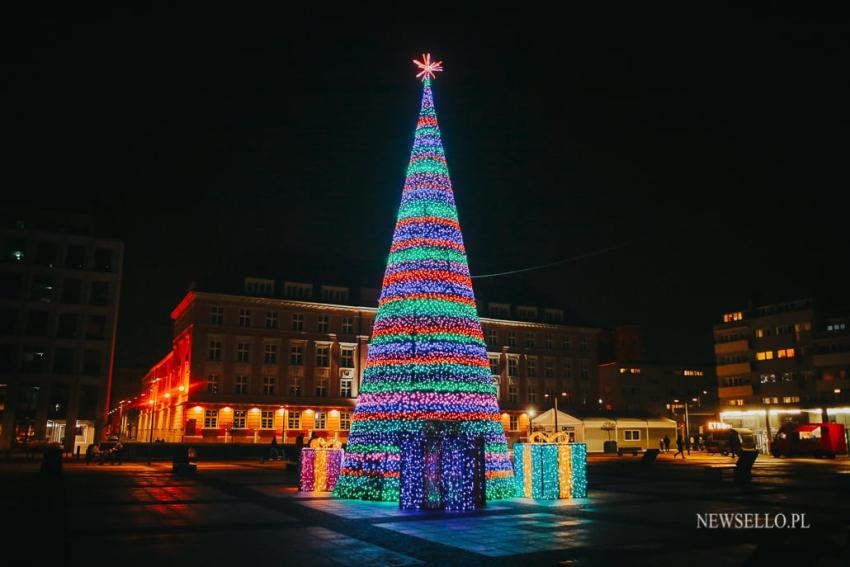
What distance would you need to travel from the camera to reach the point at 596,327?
77.2 m

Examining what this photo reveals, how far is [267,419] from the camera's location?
5875 cm

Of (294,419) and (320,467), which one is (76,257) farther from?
(320,467)

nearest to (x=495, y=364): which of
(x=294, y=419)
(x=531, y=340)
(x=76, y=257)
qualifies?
(x=531, y=340)

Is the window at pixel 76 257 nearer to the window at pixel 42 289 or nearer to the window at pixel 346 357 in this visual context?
the window at pixel 42 289

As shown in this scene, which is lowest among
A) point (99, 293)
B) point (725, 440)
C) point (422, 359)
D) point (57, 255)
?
point (725, 440)

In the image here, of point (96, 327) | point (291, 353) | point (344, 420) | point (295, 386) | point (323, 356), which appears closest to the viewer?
point (295, 386)

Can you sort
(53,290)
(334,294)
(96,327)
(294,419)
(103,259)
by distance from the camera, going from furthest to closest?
(334,294) < (103,259) < (96,327) < (294,419) < (53,290)

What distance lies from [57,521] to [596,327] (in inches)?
2775

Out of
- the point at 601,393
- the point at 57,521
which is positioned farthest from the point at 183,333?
the point at 57,521

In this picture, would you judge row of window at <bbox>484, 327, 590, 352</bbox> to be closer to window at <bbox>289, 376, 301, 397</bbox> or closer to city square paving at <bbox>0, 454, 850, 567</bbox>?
window at <bbox>289, 376, 301, 397</bbox>

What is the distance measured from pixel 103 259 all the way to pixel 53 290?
5.17m

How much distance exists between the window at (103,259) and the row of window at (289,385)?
50.8 ft

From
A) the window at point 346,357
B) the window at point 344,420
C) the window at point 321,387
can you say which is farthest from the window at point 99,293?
the window at point 344,420

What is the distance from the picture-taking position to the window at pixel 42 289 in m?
59.3
